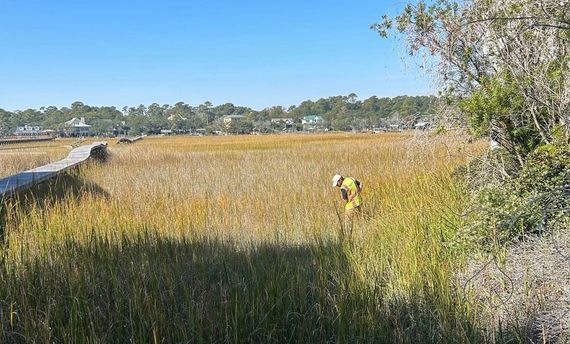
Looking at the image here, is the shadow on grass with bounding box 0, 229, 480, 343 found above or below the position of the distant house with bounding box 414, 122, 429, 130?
below

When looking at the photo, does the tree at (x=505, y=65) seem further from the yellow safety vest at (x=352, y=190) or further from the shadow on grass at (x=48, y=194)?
the shadow on grass at (x=48, y=194)

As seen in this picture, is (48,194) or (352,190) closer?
(352,190)

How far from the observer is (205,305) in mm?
3369

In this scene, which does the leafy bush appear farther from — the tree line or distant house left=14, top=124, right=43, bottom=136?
distant house left=14, top=124, right=43, bottom=136

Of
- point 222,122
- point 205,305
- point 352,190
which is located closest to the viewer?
point 205,305

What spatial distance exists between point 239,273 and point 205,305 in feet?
3.08

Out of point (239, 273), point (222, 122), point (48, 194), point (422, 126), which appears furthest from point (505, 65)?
point (222, 122)

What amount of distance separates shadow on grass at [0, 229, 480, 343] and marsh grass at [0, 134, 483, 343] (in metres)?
0.01

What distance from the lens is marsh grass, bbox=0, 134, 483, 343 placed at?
10.4 feet

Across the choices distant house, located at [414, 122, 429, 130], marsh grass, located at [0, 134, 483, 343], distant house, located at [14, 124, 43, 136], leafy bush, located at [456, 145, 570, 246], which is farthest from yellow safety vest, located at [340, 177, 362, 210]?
distant house, located at [14, 124, 43, 136]

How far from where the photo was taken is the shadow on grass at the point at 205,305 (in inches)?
122

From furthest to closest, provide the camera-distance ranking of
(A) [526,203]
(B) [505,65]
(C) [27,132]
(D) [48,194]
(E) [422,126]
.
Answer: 1. (C) [27,132]
2. (D) [48,194]
3. (E) [422,126]
4. (B) [505,65]
5. (A) [526,203]

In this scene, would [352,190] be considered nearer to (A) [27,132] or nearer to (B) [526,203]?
(B) [526,203]

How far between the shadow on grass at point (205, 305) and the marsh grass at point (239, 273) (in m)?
0.01
